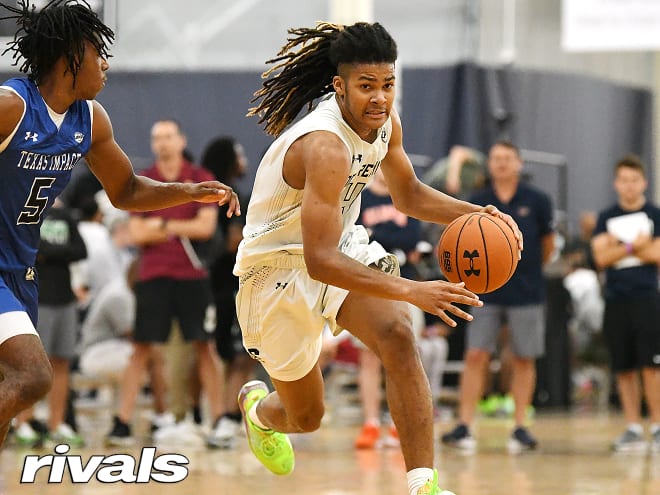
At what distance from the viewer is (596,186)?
601 inches

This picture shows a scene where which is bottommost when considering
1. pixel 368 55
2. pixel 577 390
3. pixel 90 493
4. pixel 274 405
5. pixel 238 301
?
pixel 577 390

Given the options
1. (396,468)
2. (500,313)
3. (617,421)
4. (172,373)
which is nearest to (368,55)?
(396,468)

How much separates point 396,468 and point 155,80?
668cm

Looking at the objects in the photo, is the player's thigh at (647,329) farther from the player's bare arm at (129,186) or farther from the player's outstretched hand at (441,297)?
the player's outstretched hand at (441,297)

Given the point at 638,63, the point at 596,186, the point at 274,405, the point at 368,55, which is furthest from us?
the point at 638,63

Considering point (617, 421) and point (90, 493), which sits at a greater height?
point (90, 493)

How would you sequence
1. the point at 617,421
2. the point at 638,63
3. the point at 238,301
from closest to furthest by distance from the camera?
1. the point at 238,301
2. the point at 617,421
3. the point at 638,63

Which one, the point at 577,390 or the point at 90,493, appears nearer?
the point at 90,493

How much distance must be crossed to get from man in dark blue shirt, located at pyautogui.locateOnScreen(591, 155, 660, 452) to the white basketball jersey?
4.04 metres

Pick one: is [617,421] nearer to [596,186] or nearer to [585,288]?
[585,288]

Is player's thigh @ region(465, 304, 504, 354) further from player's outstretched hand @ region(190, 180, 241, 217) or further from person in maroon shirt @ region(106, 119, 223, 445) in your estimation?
player's outstretched hand @ region(190, 180, 241, 217)

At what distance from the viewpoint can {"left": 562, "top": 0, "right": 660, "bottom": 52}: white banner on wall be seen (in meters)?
10.0

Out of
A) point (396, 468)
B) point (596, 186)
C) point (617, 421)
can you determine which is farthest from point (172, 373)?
point (596, 186)

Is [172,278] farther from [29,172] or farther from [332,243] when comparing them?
[332,243]
